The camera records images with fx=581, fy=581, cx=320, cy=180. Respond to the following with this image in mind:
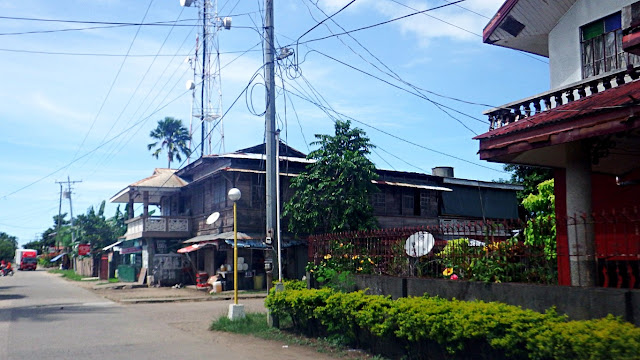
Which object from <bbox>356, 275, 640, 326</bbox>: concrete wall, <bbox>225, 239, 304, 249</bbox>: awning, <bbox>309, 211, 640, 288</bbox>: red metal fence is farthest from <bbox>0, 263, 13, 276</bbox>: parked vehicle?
<bbox>356, 275, 640, 326</bbox>: concrete wall

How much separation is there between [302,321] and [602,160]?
22.6 feet

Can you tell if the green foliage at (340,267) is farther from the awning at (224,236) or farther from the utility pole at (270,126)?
the awning at (224,236)

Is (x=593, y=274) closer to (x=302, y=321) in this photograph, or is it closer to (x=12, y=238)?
(x=302, y=321)

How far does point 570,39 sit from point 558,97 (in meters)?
2.83

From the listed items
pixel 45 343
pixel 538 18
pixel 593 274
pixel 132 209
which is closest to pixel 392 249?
pixel 593 274

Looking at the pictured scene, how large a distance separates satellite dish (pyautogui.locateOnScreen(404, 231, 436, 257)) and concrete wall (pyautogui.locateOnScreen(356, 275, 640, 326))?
1.61ft

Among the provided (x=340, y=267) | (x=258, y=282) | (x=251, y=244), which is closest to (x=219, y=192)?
(x=251, y=244)

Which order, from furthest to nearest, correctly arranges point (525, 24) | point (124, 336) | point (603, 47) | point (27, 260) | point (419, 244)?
point (27, 260) < point (525, 24) < point (124, 336) < point (603, 47) < point (419, 244)

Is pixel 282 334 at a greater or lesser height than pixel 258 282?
lesser

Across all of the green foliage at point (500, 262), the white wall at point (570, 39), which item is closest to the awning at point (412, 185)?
the white wall at point (570, 39)

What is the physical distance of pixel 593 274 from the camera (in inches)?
327

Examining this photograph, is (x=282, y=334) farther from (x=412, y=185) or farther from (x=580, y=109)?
(x=412, y=185)

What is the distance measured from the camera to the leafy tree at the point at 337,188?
82.4 feet

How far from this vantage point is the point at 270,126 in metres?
15.3
